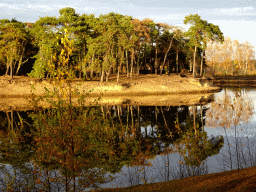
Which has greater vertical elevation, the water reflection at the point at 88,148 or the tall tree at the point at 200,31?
the tall tree at the point at 200,31

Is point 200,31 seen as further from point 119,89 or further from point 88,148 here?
point 88,148

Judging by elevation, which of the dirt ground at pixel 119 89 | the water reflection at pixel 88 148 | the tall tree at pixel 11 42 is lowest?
the water reflection at pixel 88 148

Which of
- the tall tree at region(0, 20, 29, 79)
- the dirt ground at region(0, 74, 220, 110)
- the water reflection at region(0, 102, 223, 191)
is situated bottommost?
the water reflection at region(0, 102, 223, 191)

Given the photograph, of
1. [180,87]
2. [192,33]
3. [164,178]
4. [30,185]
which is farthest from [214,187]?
[192,33]

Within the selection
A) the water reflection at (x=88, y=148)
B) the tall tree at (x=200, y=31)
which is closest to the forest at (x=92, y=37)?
the tall tree at (x=200, y=31)

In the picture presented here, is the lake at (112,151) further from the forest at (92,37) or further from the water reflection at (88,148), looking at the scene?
the forest at (92,37)

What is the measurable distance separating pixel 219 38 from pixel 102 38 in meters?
33.0

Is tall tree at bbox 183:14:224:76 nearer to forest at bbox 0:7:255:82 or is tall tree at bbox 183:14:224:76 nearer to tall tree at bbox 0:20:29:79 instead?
forest at bbox 0:7:255:82

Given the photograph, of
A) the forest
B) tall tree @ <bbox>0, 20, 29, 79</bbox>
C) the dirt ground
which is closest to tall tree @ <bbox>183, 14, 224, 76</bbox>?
the forest

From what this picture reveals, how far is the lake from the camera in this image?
12.0 metres

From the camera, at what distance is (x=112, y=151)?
1689cm

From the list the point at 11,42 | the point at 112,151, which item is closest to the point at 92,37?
the point at 11,42

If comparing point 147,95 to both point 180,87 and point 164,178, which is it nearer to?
point 180,87

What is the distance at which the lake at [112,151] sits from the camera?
472 inches
